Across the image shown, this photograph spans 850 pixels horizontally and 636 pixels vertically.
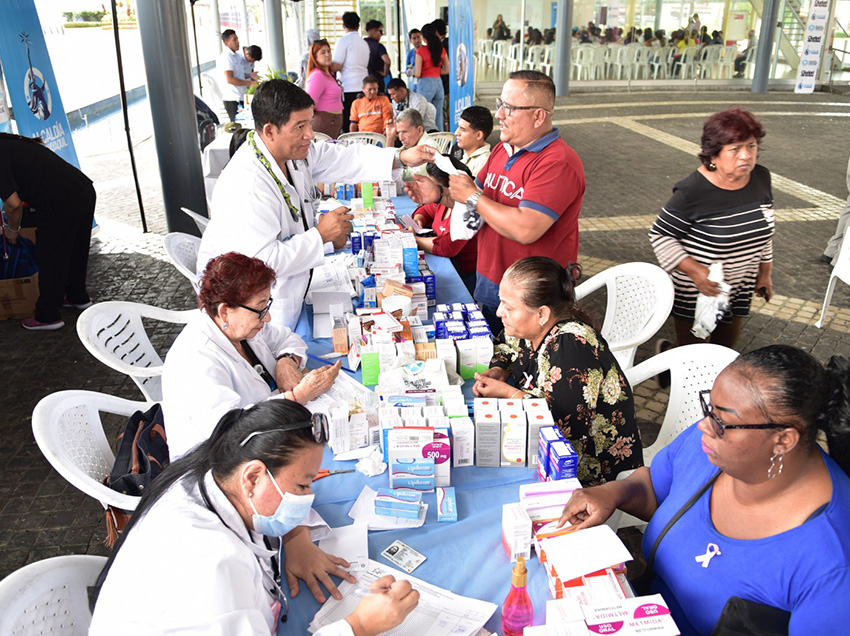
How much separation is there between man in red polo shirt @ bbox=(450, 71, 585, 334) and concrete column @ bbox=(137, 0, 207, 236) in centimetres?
437

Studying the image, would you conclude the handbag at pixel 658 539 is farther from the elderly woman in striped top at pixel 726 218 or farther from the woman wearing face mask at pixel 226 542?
the elderly woman in striped top at pixel 726 218

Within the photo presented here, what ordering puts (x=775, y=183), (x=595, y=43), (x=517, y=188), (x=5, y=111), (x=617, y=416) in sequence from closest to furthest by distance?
(x=617, y=416) → (x=517, y=188) → (x=5, y=111) → (x=775, y=183) → (x=595, y=43)

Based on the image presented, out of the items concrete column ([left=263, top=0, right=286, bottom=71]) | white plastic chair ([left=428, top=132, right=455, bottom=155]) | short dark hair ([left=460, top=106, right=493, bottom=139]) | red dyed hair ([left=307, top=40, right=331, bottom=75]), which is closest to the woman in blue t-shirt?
short dark hair ([left=460, top=106, right=493, bottom=139])

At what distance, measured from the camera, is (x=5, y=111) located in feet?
21.3

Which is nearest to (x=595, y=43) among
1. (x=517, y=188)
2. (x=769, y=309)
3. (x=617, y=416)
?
(x=769, y=309)

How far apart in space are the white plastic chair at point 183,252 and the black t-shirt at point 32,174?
1535 millimetres

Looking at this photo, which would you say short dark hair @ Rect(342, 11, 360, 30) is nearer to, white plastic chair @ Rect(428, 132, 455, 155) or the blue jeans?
the blue jeans

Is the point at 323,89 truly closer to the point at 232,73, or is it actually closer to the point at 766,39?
the point at 232,73

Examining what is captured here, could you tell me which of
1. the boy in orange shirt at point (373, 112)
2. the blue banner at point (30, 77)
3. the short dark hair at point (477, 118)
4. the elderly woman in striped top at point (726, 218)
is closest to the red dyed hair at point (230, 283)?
the elderly woman in striped top at point (726, 218)

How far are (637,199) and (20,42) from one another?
7.28 metres

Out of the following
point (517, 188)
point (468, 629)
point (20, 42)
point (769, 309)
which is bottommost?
point (769, 309)

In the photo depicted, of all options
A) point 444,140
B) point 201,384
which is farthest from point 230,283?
point 444,140

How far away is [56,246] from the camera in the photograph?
17.9 feet

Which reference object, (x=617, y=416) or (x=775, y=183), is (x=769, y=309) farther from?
(x=775, y=183)
